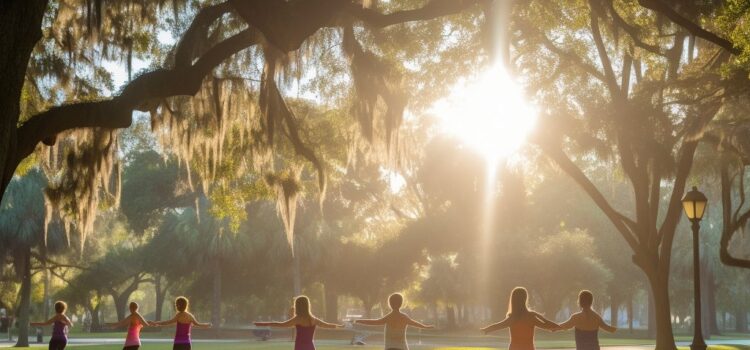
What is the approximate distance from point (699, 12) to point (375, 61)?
19.7 feet

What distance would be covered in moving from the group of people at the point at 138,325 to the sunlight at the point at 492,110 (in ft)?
36.7

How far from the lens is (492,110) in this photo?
25.3 meters

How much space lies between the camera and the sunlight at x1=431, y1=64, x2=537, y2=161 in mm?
25172

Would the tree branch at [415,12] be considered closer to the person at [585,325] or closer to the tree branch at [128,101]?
the tree branch at [128,101]

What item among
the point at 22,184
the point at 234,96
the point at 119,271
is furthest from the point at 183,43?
the point at 119,271

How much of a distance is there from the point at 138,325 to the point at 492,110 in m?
11.9

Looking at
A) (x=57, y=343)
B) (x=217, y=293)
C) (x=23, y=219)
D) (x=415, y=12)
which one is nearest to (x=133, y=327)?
(x=57, y=343)

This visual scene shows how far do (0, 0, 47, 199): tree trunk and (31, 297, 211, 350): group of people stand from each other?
4.18 meters

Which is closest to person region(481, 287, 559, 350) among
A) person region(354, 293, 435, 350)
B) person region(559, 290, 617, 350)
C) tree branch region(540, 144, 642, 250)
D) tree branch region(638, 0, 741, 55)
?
person region(559, 290, 617, 350)

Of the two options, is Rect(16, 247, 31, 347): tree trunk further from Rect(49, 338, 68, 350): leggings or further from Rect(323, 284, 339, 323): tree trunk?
Rect(49, 338, 68, 350): leggings

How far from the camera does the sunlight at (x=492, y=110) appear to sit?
25172mm

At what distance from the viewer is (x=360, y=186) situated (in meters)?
63.9

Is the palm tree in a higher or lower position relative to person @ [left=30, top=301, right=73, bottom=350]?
higher

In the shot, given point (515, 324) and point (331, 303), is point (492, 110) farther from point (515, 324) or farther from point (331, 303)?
point (331, 303)
